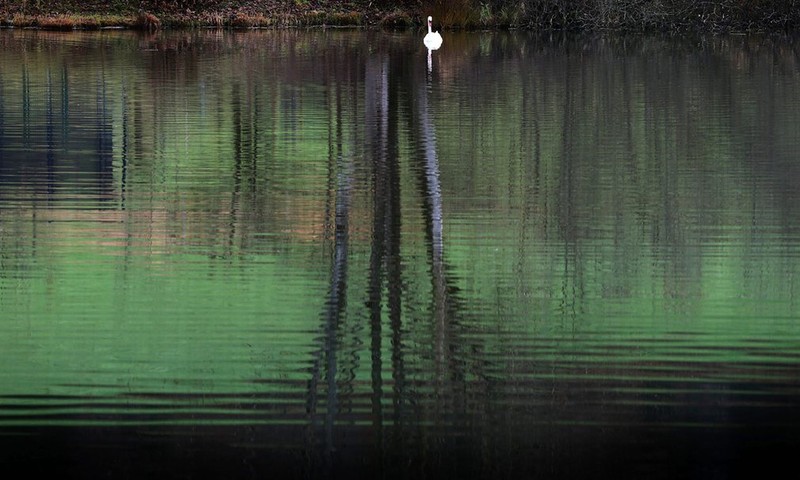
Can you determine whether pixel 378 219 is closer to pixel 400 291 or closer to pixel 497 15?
pixel 400 291

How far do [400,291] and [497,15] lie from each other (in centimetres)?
3408

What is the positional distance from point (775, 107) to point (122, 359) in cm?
1366

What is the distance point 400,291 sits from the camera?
8.73 m

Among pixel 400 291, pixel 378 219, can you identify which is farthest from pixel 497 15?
pixel 400 291

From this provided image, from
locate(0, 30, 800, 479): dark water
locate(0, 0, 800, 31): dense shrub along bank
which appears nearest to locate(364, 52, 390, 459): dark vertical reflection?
locate(0, 30, 800, 479): dark water

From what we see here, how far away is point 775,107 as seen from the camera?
63.2 feet

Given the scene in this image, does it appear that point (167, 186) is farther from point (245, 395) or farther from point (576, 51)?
point (576, 51)

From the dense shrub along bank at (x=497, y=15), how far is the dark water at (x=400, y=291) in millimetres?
21922

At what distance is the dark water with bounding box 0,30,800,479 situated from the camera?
19.5ft

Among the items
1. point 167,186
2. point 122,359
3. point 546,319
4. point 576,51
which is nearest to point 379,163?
point 167,186

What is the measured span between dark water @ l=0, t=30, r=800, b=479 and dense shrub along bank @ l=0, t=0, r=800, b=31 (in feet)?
71.9

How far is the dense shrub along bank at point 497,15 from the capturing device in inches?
1610

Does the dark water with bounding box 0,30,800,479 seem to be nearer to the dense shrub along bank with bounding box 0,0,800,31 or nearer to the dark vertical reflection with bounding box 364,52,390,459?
the dark vertical reflection with bounding box 364,52,390,459

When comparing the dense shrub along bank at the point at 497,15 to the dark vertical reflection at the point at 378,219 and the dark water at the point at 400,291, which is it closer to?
the dark vertical reflection at the point at 378,219
